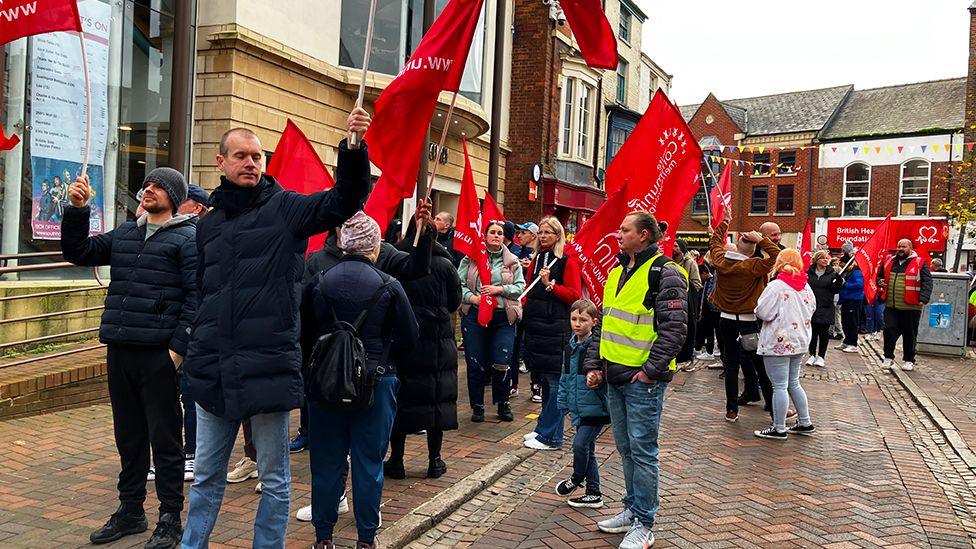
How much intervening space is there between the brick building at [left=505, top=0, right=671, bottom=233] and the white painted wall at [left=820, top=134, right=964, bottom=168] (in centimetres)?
1678

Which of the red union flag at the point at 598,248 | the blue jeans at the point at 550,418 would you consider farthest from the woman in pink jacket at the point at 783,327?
the blue jeans at the point at 550,418

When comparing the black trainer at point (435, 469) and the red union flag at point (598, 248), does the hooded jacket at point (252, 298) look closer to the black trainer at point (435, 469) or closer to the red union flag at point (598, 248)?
the black trainer at point (435, 469)

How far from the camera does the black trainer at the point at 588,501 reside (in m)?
5.36

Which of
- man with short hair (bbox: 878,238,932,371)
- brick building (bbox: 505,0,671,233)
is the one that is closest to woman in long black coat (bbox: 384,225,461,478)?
man with short hair (bbox: 878,238,932,371)

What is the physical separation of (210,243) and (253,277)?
0.29 metres

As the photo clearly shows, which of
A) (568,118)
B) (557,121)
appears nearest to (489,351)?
(557,121)

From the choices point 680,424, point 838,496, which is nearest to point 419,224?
point 838,496

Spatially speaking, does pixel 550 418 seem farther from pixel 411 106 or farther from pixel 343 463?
pixel 411 106

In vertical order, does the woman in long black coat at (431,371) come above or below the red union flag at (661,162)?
below

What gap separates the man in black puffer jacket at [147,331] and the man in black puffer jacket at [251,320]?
2.47 ft

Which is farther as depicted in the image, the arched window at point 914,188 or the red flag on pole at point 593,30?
the arched window at point 914,188

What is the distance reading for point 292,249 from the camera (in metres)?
3.53

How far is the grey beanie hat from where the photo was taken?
436cm

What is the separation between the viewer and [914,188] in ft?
129
